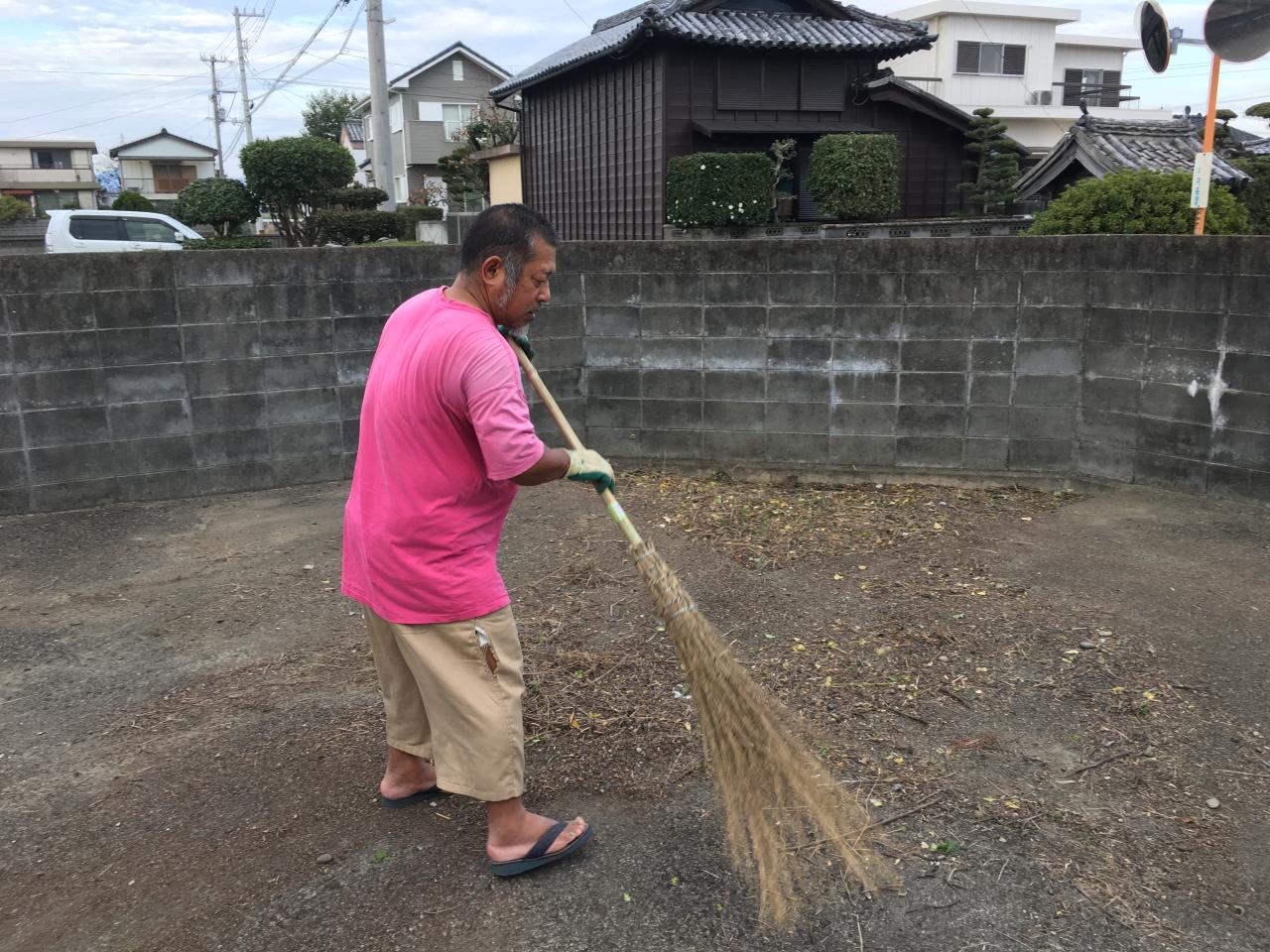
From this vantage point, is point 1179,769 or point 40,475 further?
point 40,475

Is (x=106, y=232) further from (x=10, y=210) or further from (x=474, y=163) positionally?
(x=10, y=210)

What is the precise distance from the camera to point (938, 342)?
6.18 m

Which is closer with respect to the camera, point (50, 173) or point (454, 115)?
point (454, 115)

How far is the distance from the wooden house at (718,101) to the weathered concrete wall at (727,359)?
1078cm

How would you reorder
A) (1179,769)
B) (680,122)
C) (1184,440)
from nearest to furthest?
(1179,769)
(1184,440)
(680,122)

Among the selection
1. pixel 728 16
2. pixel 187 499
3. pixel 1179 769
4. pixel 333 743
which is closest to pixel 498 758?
pixel 333 743

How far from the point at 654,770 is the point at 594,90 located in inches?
694

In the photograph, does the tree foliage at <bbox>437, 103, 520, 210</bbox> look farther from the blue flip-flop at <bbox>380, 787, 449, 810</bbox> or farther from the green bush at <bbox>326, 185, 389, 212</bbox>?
the blue flip-flop at <bbox>380, 787, 449, 810</bbox>

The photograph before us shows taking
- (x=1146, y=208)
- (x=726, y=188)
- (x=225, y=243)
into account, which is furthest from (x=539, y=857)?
(x=225, y=243)

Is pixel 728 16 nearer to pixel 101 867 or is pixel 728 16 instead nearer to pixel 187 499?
pixel 187 499

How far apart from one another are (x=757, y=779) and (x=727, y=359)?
13.5 feet

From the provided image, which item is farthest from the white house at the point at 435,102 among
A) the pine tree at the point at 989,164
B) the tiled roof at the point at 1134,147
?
the tiled roof at the point at 1134,147

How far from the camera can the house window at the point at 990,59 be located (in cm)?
3497

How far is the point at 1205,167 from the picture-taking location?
230 inches
